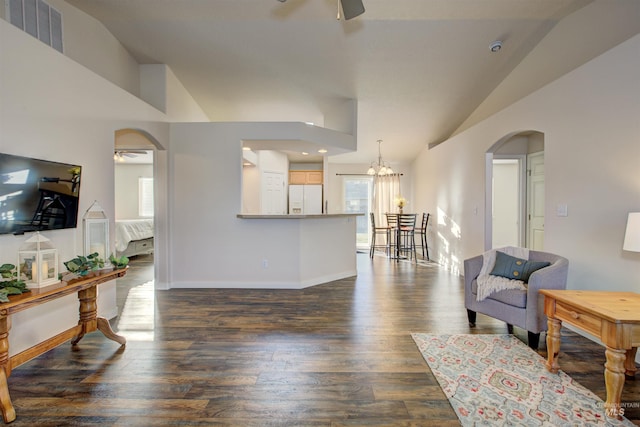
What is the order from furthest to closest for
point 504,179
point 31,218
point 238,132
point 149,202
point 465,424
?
point 149,202, point 504,179, point 238,132, point 31,218, point 465,424

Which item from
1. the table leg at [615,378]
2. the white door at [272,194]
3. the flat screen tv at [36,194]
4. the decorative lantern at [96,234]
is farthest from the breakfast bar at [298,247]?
the table leg at [615,378]

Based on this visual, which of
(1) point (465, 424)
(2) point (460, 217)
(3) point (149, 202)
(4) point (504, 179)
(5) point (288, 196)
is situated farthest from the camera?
(3) point (149, 202)

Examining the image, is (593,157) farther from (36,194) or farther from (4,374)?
(36,194)

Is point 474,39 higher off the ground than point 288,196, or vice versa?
point 474,39

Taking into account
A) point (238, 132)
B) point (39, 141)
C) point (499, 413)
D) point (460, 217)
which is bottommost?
point (499, 413)

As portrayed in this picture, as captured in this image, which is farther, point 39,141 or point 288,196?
point 288,196

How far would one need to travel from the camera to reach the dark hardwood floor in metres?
1.78

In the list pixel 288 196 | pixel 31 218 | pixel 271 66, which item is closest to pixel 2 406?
pixel 31 218

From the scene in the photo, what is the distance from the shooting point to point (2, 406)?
171 centimetres

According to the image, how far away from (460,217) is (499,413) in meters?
4.07

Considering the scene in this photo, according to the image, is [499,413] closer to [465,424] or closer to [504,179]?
[465,424]

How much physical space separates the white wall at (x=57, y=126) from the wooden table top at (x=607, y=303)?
13.5 feet

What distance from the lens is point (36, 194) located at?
2.41 meters

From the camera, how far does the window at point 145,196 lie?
8.67 meters
